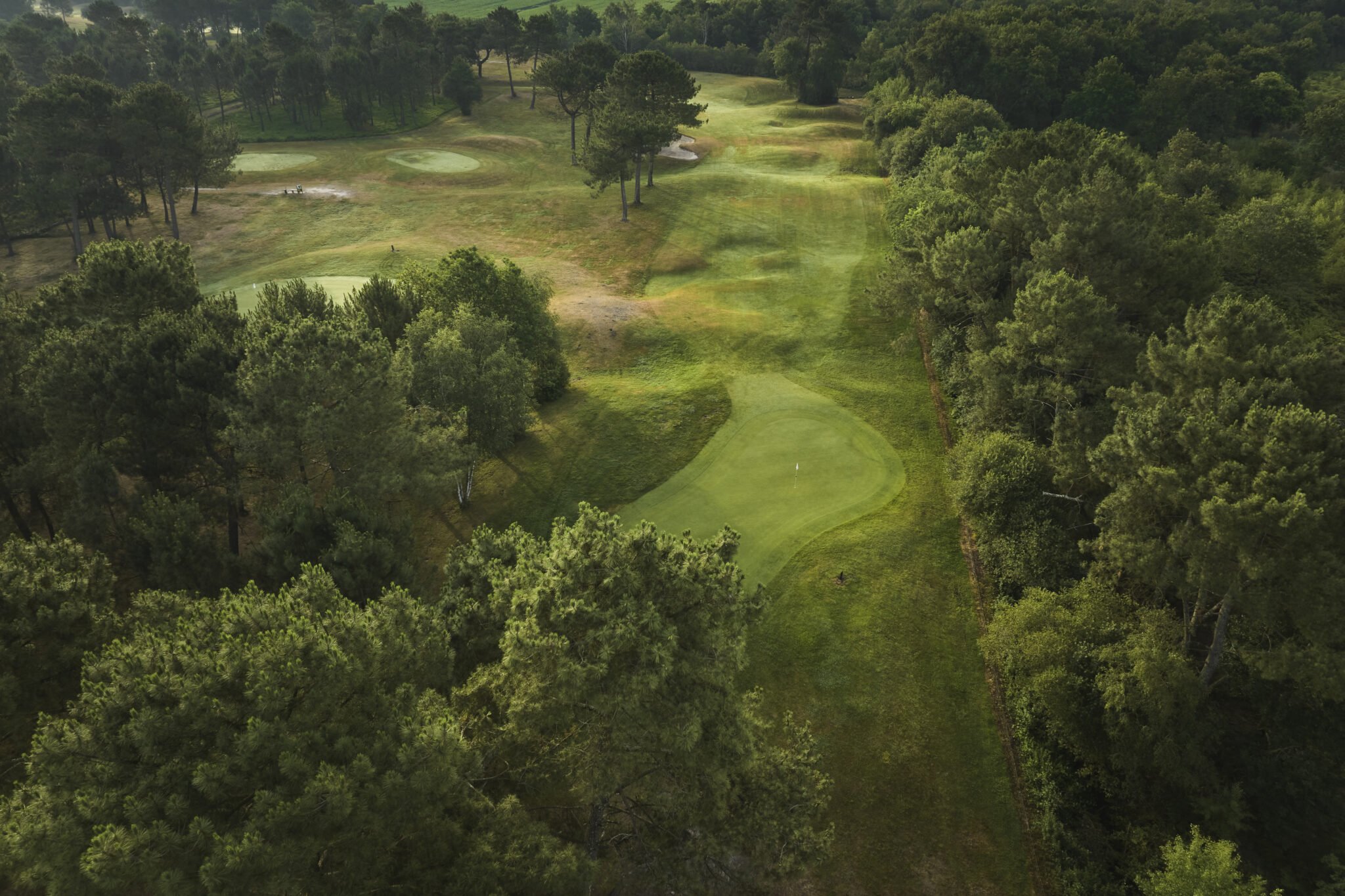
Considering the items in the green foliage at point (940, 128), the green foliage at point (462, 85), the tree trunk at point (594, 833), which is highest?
the green foliage at point (462, 85)

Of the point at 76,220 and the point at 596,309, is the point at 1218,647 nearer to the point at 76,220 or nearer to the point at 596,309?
the point at 596,309

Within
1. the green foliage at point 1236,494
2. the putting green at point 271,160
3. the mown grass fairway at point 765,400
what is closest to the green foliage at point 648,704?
the mown grass fairway at point 765,400

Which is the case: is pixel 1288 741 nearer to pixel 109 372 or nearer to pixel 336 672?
pixel 336 672

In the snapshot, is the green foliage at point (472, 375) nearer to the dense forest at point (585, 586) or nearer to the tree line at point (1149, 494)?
the dense forest at point (585, 586)

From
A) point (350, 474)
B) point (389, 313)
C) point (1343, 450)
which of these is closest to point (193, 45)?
point (389, 313)

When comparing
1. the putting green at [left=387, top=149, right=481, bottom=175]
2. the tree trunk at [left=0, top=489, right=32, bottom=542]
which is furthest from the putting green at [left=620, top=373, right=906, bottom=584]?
the putting green at [left=387, top=149, right=481, bottom=175]
